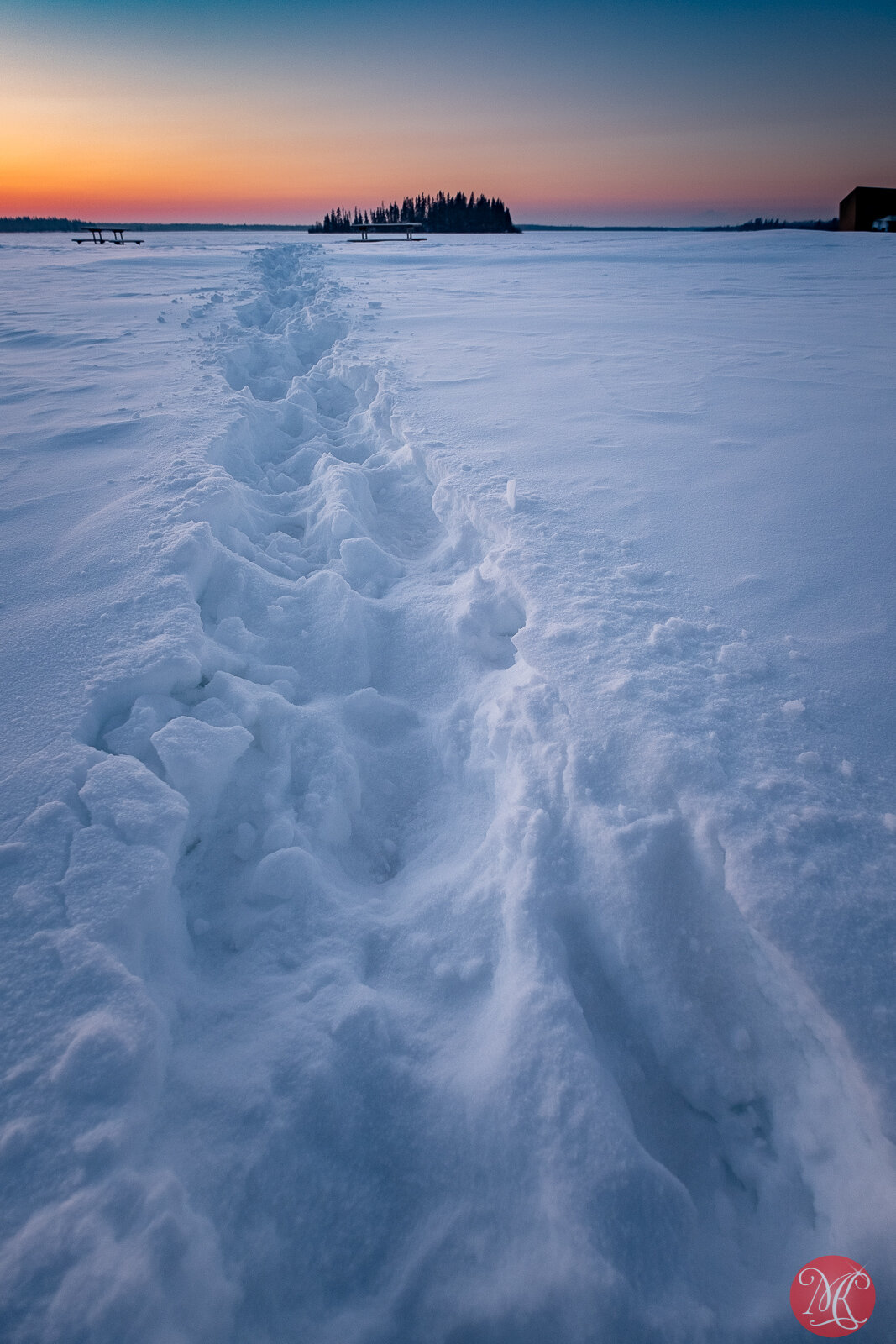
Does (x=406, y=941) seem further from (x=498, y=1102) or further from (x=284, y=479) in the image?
(x=284, y=479)

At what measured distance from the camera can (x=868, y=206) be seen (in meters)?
23.3

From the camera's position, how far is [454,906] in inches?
53.2

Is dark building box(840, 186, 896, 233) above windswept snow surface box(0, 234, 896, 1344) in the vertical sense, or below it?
above

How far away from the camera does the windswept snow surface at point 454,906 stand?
0.86 metres

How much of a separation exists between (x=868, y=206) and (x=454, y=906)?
1301 inches

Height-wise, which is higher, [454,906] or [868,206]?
Result: [868,206]

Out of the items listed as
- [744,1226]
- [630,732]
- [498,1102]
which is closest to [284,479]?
[630,732]

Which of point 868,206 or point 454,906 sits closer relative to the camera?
point 454,906

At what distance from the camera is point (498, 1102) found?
1.01 m

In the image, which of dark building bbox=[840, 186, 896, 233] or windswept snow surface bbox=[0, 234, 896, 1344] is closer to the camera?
windswept snow surface bbox=[0, 234, 896, 1344]

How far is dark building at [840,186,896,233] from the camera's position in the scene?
22.9m

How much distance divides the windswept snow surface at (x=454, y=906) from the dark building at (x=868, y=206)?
29.9 meters

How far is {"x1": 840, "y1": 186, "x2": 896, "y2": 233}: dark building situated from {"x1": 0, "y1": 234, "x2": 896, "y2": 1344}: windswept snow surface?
98.2 ft

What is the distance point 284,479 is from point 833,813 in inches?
123
